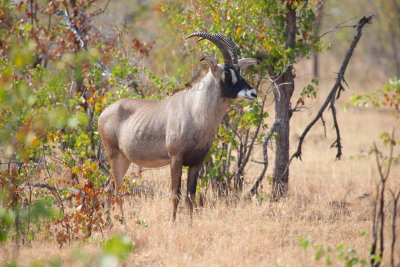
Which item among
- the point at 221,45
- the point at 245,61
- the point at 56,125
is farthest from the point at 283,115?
the point at 56,125

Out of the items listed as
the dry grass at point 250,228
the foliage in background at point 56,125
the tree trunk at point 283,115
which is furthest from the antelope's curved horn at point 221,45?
the dry grass at point 250,228

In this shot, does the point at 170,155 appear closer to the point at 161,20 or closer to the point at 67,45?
the point at 67,45

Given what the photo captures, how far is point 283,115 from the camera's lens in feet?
26.8

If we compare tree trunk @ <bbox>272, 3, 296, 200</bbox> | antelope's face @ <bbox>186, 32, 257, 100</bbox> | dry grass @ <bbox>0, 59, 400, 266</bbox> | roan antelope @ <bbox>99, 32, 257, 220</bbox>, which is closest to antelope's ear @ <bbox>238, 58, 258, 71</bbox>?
roan antelope @ <bbox>99, 32, 257, 220</bbox>

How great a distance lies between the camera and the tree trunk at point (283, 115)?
792cm

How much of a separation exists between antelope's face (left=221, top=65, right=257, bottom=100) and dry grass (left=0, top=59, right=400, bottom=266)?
5.76 ft

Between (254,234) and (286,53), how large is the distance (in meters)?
3.14

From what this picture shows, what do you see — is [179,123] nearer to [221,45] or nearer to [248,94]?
[248,94]

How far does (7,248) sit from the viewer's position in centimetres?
534

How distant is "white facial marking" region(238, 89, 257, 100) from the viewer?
6262mm

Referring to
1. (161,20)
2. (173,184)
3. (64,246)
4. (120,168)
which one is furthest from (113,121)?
(161,20)

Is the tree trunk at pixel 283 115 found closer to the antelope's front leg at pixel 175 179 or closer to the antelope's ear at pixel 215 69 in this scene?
the antelope's ear at pixel 215 69

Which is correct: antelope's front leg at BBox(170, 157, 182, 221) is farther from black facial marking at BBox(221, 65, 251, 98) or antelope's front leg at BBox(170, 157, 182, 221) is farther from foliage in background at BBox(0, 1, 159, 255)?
black facial marking at BBox(221, 65, 251, 98)

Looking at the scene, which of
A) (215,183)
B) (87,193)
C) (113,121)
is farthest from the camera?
(215,183)
